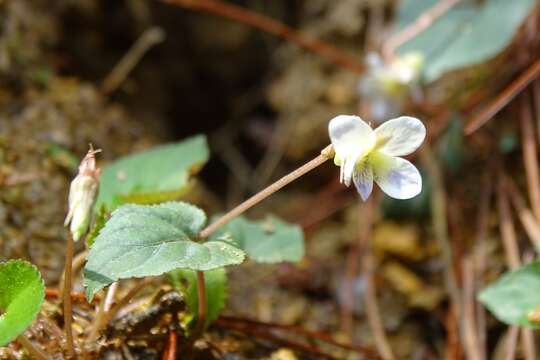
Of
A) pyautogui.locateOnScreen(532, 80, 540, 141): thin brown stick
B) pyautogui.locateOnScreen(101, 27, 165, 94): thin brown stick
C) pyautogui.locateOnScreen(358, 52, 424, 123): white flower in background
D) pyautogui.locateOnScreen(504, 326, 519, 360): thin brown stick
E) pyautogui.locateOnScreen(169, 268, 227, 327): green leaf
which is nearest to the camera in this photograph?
pyautogui.locateOnScreen(169, 268, 227, 327): green leaf

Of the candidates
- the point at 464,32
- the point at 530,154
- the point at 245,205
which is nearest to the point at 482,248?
the point at 530,154

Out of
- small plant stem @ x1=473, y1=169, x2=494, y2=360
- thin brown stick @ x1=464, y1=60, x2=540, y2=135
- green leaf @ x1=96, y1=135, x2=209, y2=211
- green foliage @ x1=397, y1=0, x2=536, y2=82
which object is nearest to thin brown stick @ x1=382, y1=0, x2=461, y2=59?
green foliage @ x1=397, y1=0, x2=536, y2=82

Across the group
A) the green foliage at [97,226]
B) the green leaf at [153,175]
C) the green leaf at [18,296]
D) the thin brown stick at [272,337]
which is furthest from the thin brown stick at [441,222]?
the green leaf at [18,296]

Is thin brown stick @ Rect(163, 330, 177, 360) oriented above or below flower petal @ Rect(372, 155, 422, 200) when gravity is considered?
below

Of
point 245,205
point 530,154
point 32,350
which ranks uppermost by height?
point 530,154

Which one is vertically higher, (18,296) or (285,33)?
(285,33)

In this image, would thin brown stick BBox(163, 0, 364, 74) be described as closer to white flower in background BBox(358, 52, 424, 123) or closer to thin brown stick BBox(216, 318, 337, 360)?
white flower in background BBox(358, 52, 424, 123)

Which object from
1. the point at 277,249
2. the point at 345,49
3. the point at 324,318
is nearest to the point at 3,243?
the point at 277,249

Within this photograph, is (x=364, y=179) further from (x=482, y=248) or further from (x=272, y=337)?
(x=482, y=248)
